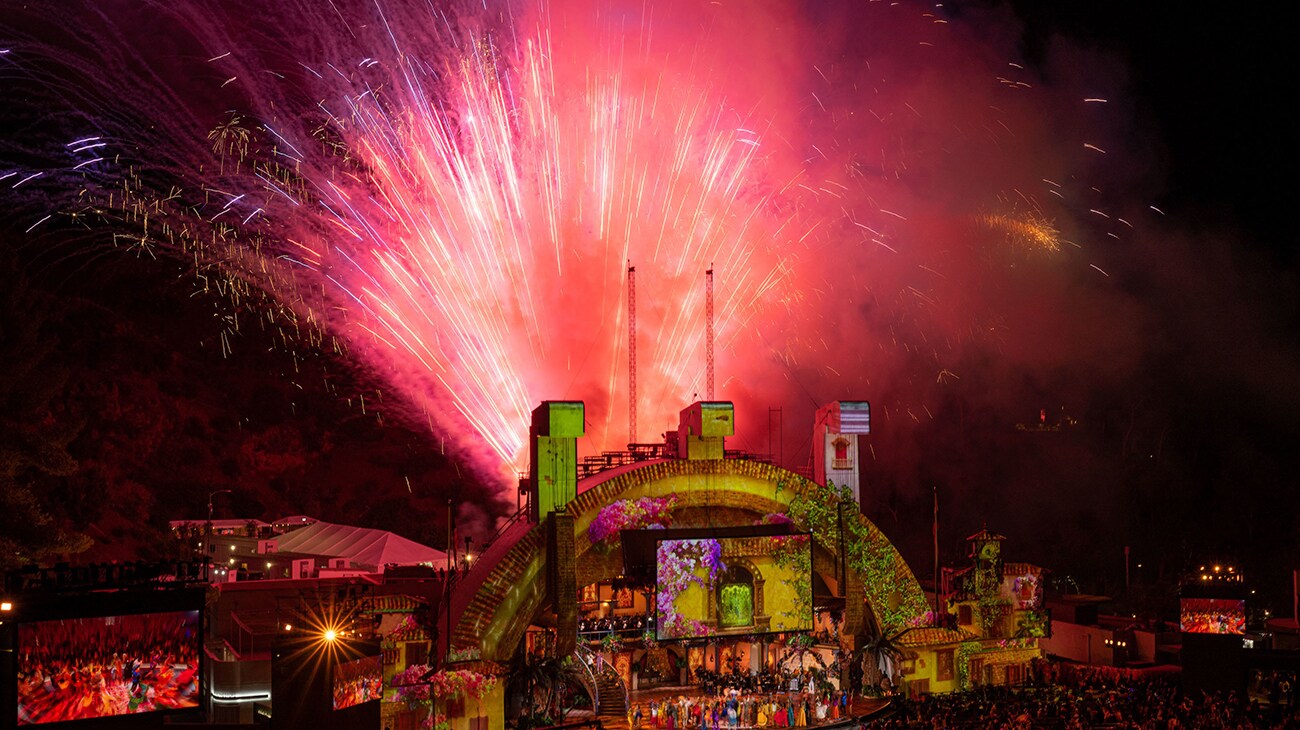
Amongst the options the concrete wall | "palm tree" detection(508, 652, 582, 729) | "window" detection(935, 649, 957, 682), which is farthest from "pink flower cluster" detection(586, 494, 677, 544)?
the concrete wall

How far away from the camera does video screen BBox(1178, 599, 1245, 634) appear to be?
30812mm

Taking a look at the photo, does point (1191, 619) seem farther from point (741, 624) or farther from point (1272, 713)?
point (741, 624)

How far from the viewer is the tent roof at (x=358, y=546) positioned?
143 feet

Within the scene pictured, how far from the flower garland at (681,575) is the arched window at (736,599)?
57cm

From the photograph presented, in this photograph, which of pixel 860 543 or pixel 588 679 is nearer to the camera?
pixel 588 679

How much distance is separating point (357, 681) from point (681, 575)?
38.9 feet

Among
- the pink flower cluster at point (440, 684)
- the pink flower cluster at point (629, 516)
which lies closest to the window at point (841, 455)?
the pink flower cluster at point (629, 516)


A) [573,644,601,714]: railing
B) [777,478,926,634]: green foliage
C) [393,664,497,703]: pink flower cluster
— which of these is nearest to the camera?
[393,664,497,703]: pink flower cluster

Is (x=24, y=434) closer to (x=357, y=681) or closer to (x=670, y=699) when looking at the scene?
(x=357, y=681)

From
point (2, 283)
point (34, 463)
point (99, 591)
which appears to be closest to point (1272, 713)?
point (99, 591)

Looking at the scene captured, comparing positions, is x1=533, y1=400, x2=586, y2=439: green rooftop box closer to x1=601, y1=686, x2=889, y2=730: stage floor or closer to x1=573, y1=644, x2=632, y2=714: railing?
x1=573, y1=644, x2=632, y2=714: railing

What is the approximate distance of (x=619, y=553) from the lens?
106ft

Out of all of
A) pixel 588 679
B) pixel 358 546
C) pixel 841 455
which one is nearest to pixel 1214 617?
pixel 841 455

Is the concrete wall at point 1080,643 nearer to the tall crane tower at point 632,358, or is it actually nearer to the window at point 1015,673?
the window at point 1015,673
